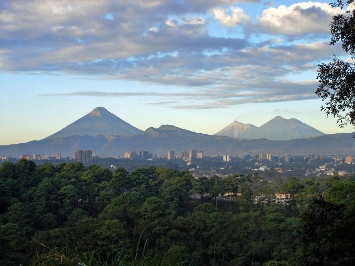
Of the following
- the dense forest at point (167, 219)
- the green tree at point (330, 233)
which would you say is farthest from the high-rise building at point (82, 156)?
the green tree at point (330, 233)

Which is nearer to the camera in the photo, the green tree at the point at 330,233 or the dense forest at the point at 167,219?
the green tree at the point at 330,233

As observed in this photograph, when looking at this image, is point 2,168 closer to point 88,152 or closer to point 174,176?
point 174,176

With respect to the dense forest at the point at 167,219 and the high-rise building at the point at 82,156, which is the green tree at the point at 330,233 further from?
the high-rise building at the point at 82,156

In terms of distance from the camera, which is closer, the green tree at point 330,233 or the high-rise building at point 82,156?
the green tree at point 330,233

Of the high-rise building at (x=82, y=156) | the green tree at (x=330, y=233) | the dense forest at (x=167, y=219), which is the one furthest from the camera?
the high-rise building at (x=82, y=156)

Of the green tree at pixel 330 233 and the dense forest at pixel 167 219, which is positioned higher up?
the green tree at pixel 330 233

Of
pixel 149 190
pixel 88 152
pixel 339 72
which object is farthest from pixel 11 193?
pixel 88 152

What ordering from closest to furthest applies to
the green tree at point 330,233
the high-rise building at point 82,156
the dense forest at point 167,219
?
the green tree at point 330,233 < the dense forest at point 167,219 < the high-rise building at point 82,156

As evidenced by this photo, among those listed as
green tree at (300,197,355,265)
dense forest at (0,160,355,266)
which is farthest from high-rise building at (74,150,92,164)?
green tree at (300,197,355,265)

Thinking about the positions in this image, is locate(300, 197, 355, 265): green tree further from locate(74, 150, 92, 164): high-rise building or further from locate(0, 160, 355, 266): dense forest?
locate(74, 150, 92, 164): high-rise building
